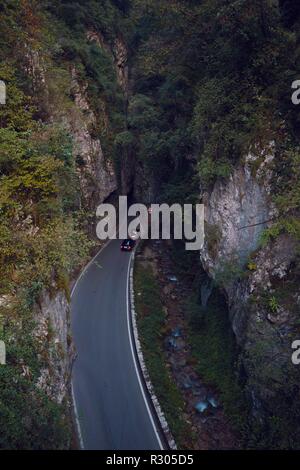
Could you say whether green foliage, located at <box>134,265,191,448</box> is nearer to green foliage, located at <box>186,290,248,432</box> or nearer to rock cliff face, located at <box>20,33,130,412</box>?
green foliage, located at <box>186,290,248,432</box>

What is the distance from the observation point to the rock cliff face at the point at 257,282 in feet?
50.4

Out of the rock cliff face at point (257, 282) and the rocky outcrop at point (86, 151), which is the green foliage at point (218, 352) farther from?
the rocky outcrop at point (86, 151)

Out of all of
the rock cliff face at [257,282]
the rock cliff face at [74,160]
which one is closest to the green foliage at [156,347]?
the rock cliff face at [257,282]

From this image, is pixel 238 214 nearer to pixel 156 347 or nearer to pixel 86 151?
pixel 156 347

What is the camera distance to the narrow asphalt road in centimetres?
1594

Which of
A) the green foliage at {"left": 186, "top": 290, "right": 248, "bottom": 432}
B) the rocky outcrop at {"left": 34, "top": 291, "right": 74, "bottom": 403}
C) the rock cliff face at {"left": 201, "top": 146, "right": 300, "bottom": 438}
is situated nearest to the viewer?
the rocky outcrop at {"left": 34, "top": 291, "right": 74, "bottom": 403}

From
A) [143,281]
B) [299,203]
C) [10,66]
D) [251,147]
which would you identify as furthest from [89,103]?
[299,203]

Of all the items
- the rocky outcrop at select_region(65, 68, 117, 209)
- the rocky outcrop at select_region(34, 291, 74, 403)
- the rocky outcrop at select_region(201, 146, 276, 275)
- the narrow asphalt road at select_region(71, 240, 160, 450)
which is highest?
the rocky outcrop at select_region(65, 68, 117, 209)

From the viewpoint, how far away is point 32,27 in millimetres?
22875

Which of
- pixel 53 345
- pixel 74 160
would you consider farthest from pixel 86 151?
pixel 53 345

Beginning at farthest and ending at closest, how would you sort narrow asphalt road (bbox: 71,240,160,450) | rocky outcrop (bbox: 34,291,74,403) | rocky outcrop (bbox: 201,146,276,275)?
rocky outcrop (bbox: 201,146,276,275)
narrow asphalt road (bbox: 71,240,160,450)
rocky outcrop (bbox: 34,291,74,403)

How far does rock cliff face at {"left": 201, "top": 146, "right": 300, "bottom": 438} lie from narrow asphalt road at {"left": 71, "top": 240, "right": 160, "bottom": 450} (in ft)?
→ 17.2

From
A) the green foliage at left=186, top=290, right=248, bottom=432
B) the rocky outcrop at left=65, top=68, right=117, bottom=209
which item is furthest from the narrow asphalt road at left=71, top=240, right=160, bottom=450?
the rocky outcrop at left=65, top=68, right=117, bottom=209

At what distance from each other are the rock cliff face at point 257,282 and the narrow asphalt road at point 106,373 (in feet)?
17.2
